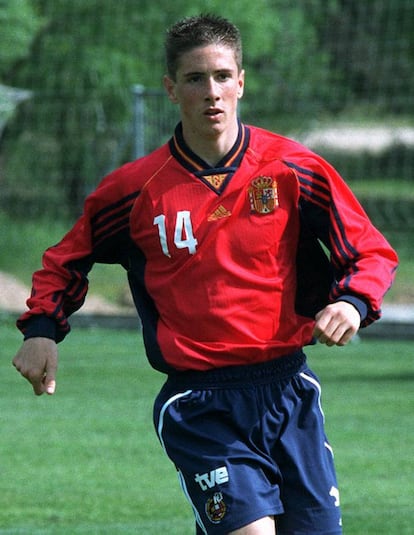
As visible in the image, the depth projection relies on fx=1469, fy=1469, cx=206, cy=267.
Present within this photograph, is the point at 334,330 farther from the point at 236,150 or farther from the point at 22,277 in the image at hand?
the point at 22,277

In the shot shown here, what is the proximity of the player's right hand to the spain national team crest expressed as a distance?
30.5 inches

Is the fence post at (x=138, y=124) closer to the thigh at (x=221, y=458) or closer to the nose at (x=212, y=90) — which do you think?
the nose at (x=212, y=90)

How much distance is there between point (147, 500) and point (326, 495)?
328 cm

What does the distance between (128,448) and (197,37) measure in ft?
16.3

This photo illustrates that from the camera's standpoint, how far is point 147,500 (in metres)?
7.72

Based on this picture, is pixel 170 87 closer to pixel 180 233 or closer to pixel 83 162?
pixel 180 233

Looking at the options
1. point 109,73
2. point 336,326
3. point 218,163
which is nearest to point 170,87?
point 218,163

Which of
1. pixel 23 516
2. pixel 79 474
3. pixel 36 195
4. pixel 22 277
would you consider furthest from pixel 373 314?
pixel 36 195

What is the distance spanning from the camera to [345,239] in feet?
14.9

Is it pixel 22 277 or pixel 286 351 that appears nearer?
pixel 286 351

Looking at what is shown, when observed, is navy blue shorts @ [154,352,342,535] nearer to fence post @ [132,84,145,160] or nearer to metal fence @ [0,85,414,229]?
fence post @ [132,84,145,160]

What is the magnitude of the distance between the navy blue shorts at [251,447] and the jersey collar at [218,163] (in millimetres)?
606

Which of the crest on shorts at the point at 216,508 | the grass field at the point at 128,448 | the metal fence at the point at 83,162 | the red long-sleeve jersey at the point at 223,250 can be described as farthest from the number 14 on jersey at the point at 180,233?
the metal fence at the point at 83,162

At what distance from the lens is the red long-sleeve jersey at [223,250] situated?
4.57 meters
